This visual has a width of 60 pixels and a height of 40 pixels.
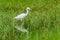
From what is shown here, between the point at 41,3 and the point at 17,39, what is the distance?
169cm

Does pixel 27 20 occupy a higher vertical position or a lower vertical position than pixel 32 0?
lower

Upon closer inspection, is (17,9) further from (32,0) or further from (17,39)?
(17,39)

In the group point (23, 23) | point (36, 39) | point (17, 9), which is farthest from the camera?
point (17, 9)

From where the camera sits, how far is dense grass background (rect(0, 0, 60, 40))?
6414mm

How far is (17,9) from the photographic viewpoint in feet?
25.0

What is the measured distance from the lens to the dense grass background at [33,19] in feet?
21.0

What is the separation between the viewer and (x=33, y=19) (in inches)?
271

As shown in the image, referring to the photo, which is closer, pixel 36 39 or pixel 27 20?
pixel 36 39

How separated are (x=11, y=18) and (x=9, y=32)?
0.47 m

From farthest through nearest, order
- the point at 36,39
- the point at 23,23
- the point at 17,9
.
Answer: the point at 17,9, the point at 23,23, the point at 36,39

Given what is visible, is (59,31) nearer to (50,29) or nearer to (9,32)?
(50,29)

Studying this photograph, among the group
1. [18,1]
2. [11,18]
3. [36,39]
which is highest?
[18,1]

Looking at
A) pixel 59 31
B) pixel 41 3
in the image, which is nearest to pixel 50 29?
pixel 59 31

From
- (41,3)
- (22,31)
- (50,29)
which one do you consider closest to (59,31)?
(50,29)
